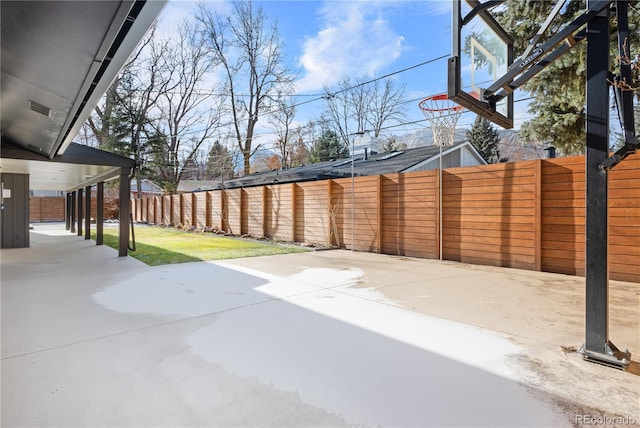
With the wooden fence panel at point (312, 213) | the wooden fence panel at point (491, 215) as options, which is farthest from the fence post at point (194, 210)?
the wooden fence panel at point (491, 215)

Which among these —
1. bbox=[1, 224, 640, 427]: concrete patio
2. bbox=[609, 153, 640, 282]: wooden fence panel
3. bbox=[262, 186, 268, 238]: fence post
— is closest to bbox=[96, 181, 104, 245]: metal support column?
bbox=[262, 186, 268, 238]: fence post

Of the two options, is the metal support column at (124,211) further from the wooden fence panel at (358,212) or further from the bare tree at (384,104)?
the bare tree at (384,104)

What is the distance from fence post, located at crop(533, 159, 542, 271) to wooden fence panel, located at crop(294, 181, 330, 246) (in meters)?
4.82

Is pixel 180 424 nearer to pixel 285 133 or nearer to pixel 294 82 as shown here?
pixel 294 82

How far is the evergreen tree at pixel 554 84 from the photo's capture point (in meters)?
5.62

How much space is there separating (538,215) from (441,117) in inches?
109

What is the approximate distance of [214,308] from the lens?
347 cm

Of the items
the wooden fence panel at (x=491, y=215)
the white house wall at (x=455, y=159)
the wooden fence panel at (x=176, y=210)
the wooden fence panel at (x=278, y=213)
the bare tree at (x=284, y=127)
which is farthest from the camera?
the bare tree at (x=284, y=127)

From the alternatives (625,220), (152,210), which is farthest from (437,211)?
(152,210)

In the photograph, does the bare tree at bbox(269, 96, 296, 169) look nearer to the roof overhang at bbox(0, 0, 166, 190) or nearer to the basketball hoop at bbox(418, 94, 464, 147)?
the basketball hoop at bbox(418, 94, 464, 147)

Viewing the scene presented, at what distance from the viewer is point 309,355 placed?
7.74 ft

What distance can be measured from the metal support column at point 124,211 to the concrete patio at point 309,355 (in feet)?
8.85

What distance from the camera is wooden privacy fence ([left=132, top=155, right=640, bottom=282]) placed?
464 centimetres

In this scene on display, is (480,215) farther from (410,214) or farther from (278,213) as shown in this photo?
(278,213)
